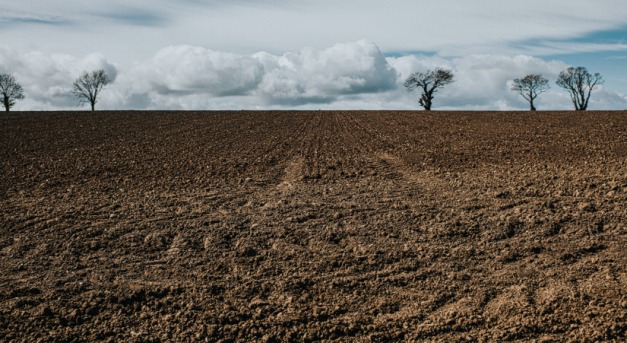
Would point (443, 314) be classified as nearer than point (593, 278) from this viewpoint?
Yes

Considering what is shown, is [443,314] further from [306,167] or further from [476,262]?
[306,167]

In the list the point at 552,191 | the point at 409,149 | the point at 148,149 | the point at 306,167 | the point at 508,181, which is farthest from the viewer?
the point at 148,149

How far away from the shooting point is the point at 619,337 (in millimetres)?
4898

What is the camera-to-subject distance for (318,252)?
7426 mm

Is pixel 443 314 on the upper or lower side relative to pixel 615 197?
lower

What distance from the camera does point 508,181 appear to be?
11570 mm

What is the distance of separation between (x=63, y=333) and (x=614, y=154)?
16.0 m

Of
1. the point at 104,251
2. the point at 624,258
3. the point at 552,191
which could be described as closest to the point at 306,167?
the point at 552,191

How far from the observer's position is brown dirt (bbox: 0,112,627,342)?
5.39 m

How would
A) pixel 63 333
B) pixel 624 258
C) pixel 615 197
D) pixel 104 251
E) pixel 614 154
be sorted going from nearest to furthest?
1. pixel 63 333
2. pixel 624 258
3. pixel 104 251
4. pixel 615 197
5. pixel 614 154

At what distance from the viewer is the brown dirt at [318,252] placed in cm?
539

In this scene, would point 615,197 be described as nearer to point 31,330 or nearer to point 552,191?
point 552,191

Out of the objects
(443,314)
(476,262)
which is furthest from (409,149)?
(443,314)

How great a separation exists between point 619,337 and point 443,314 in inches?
64.4
